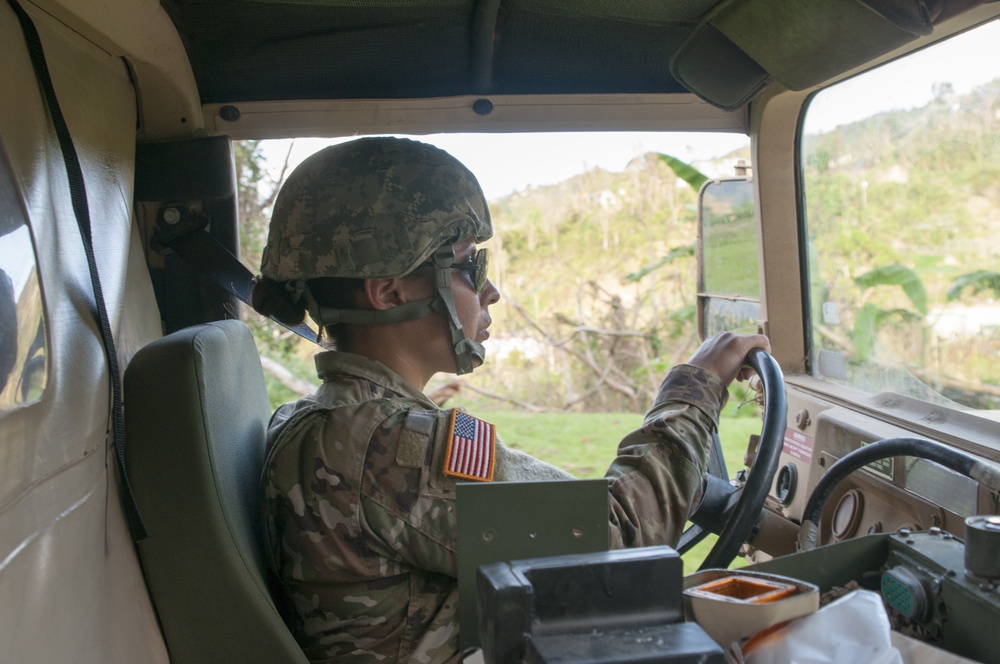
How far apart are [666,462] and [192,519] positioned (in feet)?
2.68

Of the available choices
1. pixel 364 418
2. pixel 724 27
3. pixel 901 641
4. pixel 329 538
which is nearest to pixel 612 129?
pixel 724 27

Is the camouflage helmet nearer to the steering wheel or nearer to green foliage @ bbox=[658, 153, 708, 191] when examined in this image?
the steering wheel

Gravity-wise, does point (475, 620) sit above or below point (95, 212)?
below

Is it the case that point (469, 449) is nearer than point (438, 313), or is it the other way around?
point (469, 449)

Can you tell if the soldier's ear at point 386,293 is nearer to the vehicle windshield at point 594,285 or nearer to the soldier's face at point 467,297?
the soldier's face at point 467,297

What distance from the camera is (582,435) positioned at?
6418 millimetres

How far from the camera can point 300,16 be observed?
1898 mm

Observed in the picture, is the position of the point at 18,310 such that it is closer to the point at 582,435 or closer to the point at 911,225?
the point at 911,225

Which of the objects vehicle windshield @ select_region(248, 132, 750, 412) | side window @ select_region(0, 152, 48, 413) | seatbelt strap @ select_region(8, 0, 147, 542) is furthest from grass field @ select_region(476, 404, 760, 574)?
side window @ select_region(0, 152, 48, 413)

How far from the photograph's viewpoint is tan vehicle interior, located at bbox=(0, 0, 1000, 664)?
1.20m

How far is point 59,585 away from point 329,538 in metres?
0.45

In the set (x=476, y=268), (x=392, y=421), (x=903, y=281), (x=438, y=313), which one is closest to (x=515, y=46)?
(x=476, y=268)

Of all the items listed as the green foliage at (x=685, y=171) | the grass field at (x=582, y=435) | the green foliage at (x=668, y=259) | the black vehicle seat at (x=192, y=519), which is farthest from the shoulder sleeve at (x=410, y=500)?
the green foliage at (x=668, y=259)

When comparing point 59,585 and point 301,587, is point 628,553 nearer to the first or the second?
point 59,585
